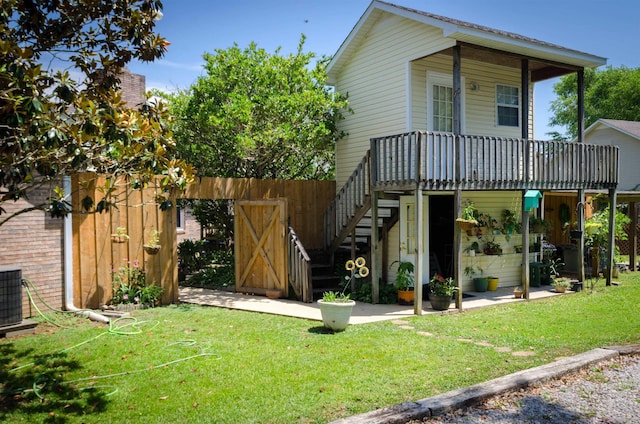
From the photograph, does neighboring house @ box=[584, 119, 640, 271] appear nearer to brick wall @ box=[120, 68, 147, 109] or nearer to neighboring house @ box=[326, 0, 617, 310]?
neighboring house @ box=[326, 0, 617, 310]

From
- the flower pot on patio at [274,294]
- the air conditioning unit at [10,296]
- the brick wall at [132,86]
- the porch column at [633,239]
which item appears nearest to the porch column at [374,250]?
the flower pot on patio at [274,294]

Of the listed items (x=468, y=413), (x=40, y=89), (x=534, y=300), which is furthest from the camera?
(x=534, y=300)

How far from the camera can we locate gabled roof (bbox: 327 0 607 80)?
10680 mm

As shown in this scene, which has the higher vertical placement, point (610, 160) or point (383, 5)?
point (383, 5)

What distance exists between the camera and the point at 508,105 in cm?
1416

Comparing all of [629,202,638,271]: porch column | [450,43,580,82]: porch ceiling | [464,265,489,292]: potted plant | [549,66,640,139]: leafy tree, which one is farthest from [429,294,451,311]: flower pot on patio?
[549,66,640,139]: leafy tree

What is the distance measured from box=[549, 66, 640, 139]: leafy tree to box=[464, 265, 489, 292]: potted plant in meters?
32.7

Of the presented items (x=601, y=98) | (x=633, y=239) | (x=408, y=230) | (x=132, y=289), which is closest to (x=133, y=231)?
(x=132, y=289)

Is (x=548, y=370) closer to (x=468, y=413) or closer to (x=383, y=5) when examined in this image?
(x=468, y=413)

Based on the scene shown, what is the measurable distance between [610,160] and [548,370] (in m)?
9.92

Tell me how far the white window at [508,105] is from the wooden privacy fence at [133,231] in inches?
244

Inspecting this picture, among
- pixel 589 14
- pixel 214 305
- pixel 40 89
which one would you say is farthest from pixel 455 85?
pixel 589 14

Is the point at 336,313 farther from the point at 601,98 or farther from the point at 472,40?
the point at 601,98

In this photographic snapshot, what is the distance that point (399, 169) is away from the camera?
419 inches
